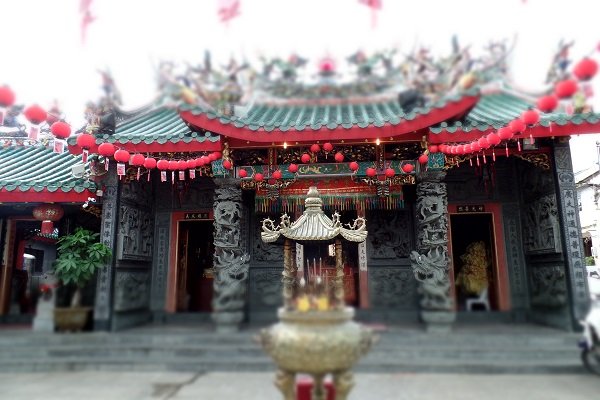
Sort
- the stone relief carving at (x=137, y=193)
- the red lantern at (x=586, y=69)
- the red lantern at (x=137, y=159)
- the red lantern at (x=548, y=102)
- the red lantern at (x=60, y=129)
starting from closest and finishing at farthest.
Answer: the red lantern at (x=586, y=69) < the red lantern at (x=548, y=102) < the red lantern at (x=60, y=129) < the red lantern at (x=137, y=159) < the stone relief carving at (x=137, y=193)

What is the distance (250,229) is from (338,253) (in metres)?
2.46

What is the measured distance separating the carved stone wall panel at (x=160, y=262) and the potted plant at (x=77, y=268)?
1.71 meters

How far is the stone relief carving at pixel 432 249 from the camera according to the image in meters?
6.86

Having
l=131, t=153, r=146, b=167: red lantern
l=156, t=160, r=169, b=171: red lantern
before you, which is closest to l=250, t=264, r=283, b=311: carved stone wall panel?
l=156, t=160, r=169, b=171: red lantern

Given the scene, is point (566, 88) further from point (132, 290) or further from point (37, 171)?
point (37, 171)

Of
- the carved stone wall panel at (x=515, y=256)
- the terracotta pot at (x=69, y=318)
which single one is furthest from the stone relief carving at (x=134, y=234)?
the carved stone wall panel at (x=515, y=256)

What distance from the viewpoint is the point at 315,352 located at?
3.38 m

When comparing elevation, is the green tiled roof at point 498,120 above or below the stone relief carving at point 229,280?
above

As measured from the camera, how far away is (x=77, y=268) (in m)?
7.16

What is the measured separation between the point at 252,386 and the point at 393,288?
4503 millimetres

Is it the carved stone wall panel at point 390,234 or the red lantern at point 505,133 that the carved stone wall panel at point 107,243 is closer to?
the carved stone wall panel at point 390,234

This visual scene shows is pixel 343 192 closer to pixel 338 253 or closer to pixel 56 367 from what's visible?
pixel 338 253

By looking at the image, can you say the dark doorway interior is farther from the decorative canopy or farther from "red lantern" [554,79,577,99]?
"red lantern" [554,79,577,99]

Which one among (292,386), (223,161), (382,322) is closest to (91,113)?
(223,161)
